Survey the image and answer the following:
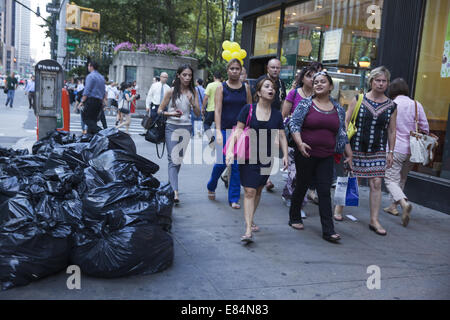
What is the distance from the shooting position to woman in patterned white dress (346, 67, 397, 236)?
16.8 feet

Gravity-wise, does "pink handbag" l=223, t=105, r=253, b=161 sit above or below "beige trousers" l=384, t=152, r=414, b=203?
above

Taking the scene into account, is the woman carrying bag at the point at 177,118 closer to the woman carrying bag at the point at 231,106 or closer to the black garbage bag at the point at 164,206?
the woman carrying bag at the point at 231,106

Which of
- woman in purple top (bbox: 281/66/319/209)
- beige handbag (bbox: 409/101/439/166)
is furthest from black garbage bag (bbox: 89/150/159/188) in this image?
beige handbag (bbox: 409/101/439/166)

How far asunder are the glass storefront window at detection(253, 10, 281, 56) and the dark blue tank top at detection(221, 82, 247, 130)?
5.97 meters

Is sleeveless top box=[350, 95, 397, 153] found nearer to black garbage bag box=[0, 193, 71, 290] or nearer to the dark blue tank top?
the dark blue tank top

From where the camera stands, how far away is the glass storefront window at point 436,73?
22.6ft

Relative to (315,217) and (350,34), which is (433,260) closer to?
(315,217)

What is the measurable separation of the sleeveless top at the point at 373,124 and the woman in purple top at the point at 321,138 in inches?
16.6

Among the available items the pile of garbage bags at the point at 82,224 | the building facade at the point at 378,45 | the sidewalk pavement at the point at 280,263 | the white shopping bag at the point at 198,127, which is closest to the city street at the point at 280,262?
the sidewalk pavement at the point at 280,263

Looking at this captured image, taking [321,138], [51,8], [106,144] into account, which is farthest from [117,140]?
[51,8]

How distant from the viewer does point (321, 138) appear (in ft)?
15.5

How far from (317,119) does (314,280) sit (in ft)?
5.70

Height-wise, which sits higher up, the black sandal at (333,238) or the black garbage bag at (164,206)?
the black garbage bag at (164,206)
